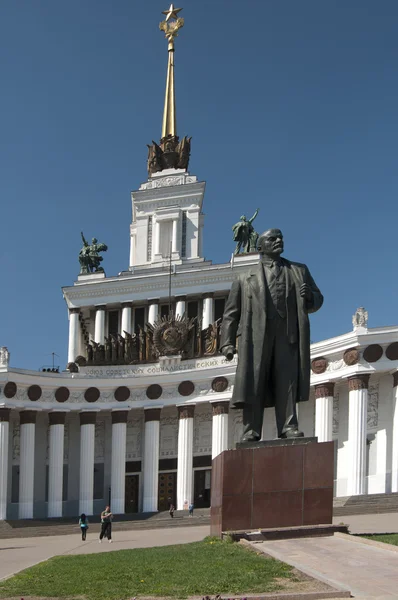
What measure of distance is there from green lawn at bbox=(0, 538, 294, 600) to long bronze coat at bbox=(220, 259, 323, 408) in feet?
6.79

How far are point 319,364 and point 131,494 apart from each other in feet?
43.2

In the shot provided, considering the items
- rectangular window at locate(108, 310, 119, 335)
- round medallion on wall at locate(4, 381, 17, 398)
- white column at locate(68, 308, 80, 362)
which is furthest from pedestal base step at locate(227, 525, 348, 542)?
white column at locate(68, 308, 80, 362)

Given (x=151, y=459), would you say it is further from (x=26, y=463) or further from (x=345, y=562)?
(x=345, y=562)

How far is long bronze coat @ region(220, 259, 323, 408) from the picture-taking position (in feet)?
39.5

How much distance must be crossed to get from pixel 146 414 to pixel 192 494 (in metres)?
4.69

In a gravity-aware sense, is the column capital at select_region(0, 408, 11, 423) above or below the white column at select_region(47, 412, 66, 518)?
above

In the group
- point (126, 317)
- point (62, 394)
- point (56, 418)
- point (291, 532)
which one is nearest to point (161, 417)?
point (62, 394)

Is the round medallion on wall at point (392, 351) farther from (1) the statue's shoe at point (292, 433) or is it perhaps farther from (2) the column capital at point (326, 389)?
(1) the statue's shoe at point (292, 433)

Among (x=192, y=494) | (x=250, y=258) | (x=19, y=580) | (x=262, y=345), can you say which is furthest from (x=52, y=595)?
(x=250, y=258)

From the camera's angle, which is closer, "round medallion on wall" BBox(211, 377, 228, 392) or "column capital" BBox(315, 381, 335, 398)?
"column capital" BBox(315, 381, 335, 398)

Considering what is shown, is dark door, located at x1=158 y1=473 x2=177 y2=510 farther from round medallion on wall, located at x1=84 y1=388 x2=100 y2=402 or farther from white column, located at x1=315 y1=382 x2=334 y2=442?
white column, located at x1=315 y1=382 x2=334 y2=442

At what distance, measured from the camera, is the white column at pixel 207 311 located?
52531 millimetres

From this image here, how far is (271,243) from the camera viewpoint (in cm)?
1246

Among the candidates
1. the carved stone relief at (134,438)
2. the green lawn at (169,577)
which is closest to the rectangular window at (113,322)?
the carved stone relief at (134,438)
